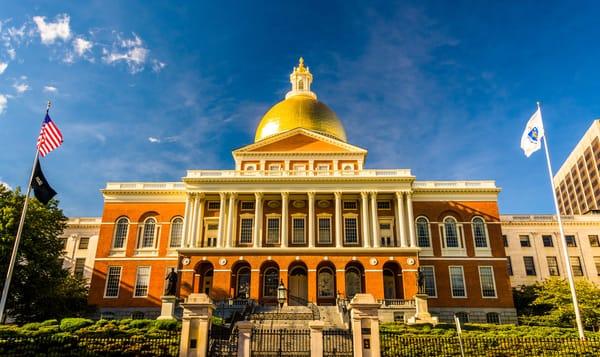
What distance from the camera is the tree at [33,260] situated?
34.3 m

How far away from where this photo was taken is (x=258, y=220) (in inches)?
1742

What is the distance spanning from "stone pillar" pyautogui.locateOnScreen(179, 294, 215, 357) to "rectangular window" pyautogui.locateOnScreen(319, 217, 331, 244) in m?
28.5

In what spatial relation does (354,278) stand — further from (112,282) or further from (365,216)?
(112,282)

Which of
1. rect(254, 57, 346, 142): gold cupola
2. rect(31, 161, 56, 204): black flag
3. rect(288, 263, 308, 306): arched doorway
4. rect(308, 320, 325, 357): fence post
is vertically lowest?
rect(308, 320, 325, 357): fence post

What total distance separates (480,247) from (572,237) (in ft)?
73.8

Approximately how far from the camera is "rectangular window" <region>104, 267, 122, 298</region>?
44.5 metres

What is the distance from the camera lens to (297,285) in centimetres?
4422

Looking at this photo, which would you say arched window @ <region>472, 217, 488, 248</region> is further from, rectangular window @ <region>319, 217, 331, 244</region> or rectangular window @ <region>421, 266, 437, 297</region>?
rectangular window @ <region>319, 217, 331, 244</region>

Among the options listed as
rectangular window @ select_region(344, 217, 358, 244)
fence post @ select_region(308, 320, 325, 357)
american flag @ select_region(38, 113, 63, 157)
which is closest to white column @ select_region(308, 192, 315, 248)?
rectangular window @ select_region(344, 217, 358, 244)

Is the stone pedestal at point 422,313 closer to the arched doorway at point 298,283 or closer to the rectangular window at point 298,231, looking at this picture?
the arched doorway at point 298,283

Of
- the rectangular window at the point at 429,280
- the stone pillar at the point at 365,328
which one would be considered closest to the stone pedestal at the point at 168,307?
the stone pillar at the point at 365,328

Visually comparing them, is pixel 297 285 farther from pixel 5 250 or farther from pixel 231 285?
pixel 5 250

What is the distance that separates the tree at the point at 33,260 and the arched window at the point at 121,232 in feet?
26.9

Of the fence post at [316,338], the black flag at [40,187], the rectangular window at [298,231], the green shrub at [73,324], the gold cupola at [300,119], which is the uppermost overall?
the gold cupola at [300,119]
